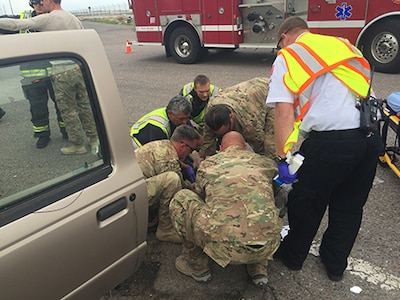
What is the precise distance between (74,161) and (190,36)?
842cm

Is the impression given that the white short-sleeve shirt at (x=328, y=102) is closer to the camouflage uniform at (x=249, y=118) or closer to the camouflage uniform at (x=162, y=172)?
the camouflage uniform at (x=162, y=172)

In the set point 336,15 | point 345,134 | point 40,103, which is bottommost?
point 345,134

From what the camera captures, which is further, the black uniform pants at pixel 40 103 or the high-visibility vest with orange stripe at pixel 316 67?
the high-visibility vest with orange stripe at pixel 316 67

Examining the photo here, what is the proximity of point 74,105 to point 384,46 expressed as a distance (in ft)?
23.7

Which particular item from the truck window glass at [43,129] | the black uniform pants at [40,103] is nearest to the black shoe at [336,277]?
the truck window glass at [43,129]

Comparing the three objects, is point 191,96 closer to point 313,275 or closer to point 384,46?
point 313,275

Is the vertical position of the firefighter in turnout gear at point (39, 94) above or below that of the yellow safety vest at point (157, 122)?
above

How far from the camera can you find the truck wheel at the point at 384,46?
23.5 feet

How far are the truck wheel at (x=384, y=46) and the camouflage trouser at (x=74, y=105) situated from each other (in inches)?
279

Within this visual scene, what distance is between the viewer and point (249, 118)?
3.51m

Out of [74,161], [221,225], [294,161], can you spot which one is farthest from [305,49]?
[74,161]

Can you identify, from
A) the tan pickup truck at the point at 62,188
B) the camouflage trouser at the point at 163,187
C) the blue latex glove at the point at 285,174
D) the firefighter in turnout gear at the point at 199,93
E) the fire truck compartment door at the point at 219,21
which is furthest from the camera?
the fire truck compartment door at the point at 219,21

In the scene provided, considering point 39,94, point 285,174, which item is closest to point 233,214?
point 285,174

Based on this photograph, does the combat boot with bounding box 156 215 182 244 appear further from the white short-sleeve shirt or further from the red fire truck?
the red fire truck
